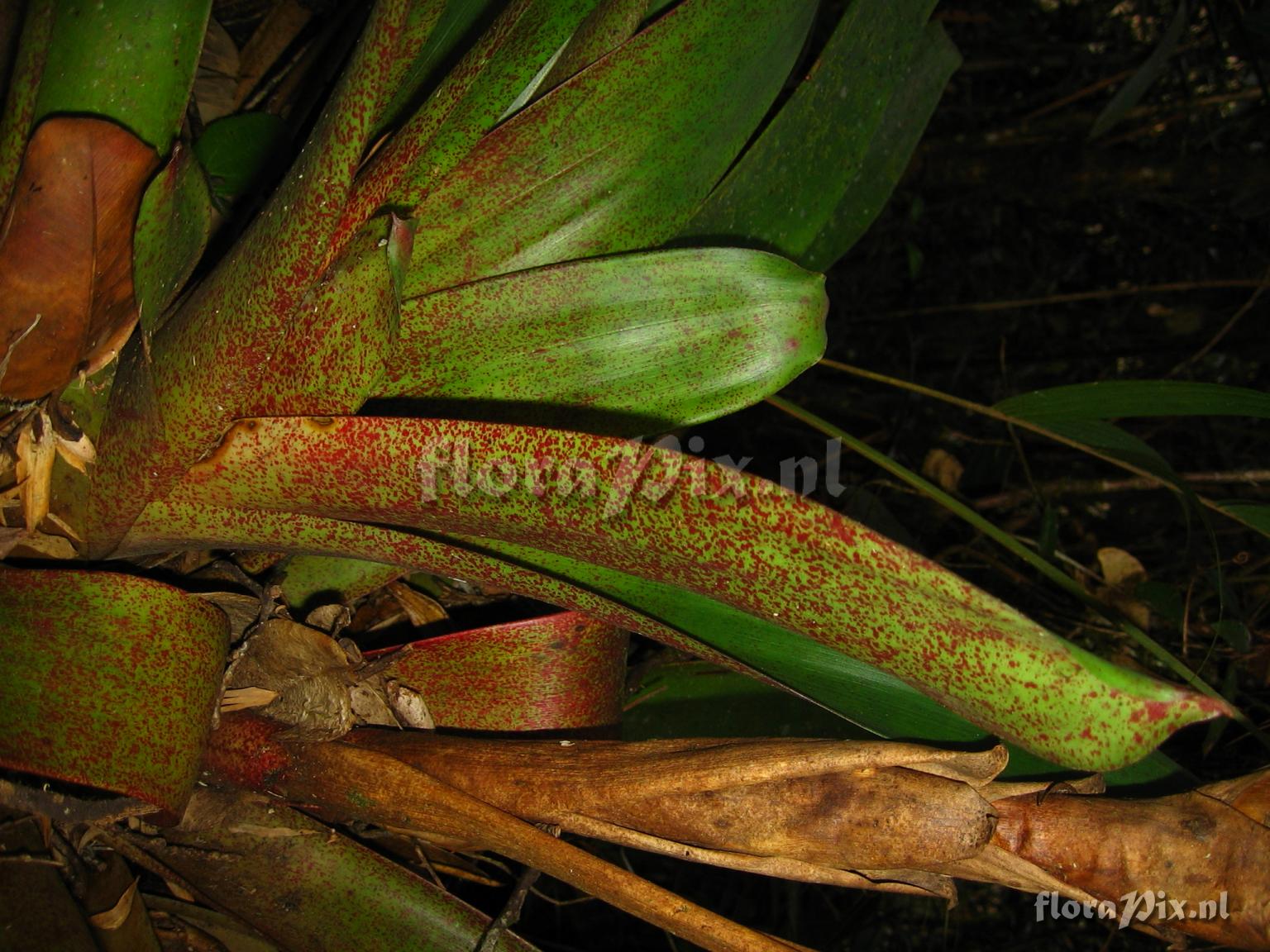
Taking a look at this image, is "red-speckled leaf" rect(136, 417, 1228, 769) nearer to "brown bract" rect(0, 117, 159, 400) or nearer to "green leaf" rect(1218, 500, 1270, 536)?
"brown bract" rect(0, 117, 159, 400)

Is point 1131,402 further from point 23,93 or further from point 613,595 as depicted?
point 23,93

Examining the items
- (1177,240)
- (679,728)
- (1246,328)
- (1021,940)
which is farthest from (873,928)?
(1177,240)

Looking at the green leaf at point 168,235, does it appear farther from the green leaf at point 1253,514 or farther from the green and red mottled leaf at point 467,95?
the green leaf at point 1253,514

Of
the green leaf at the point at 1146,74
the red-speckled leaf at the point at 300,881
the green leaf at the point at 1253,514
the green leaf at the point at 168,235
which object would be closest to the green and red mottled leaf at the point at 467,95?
the green leaf at the point at 168,235

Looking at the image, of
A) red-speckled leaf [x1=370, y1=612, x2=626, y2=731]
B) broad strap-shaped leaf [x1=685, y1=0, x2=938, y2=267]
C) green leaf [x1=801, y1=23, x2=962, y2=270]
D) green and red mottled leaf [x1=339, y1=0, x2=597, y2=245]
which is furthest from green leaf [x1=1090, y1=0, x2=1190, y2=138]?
red-speckled leaf [x1=370, y1=612, x2=626, y2=731]

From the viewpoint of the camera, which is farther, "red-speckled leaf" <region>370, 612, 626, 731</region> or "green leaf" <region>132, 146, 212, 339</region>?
"red-speckled leaf" <region>370, 612, 626, 731</region>

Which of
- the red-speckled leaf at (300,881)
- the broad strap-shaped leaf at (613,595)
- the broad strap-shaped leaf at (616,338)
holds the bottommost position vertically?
the red-speckled leaf at (300,881)

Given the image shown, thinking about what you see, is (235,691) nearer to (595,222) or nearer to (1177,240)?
(595,222)
